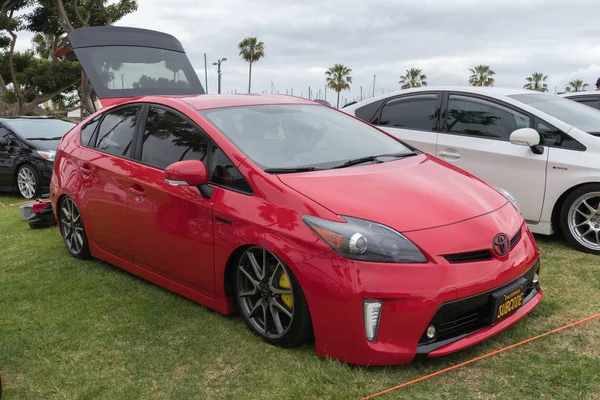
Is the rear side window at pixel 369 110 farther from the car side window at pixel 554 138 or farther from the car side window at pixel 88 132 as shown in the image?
the car side window at pixel 88 132

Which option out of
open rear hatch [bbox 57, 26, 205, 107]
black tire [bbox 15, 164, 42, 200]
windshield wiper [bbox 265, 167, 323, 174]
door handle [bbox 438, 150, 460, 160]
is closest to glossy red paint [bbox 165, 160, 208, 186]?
windshield wiper [bbox 265, 167, 323, 174]

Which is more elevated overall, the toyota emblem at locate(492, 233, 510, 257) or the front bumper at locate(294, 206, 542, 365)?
the toyota emblem at locate(492, 233, 510, 257)

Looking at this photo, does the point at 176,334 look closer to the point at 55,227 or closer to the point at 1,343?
the point at 1,343

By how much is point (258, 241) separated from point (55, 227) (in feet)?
14.2

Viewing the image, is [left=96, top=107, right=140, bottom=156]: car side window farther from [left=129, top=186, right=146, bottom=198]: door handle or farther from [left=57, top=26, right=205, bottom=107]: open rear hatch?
[left=57, top=26, right=205, bottom=107]: open rear hatch

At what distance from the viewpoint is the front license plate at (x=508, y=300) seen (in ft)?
9.63

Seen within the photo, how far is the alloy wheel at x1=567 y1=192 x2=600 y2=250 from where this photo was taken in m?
4.81

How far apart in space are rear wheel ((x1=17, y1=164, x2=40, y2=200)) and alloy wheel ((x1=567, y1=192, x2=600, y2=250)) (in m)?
7.65

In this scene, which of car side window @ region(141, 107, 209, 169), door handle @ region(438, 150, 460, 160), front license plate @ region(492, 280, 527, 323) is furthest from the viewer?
door handle @ region(438, 150, 460, 160)

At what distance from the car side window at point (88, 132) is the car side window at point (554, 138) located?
3910 mm

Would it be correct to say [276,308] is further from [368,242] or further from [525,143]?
[525,143]

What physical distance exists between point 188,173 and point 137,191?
2.65 feet

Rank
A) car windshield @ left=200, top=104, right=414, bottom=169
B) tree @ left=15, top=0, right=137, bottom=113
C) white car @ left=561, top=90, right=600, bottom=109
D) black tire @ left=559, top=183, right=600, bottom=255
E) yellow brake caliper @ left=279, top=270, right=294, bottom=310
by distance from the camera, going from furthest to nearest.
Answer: tree @ left=15, top=0, right=137, bottom=113, white car @ left=561, top=90, right=600, bottom=109, black tire @ left=559, top=183, right=600, bottom=255, car windshield @ left=200, top=104, right=414, bottom=169, yellow brake caliper @ left=279, top=270, right=294, bottom=310

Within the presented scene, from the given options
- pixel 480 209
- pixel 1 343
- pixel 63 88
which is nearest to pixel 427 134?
pixel 480 209
